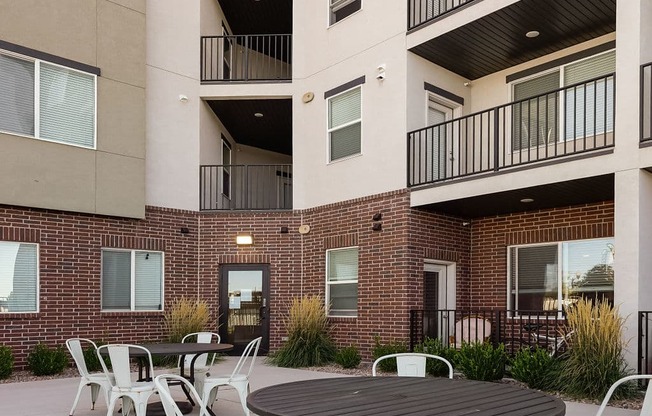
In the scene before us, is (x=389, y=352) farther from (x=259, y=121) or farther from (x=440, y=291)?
(x=259, y=121)

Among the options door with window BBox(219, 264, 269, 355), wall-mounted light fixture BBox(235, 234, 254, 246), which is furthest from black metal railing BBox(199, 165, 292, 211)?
door with window BBox(219, 264, 269, 355)

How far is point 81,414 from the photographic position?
705cm

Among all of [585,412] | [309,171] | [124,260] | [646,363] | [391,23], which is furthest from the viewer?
[309,171]

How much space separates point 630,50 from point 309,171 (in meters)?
6.76

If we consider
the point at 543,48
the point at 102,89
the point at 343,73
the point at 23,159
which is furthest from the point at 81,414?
the point at 543,48

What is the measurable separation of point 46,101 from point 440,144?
23.1ft

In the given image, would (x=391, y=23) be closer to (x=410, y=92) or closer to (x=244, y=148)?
(x=410, y=92)

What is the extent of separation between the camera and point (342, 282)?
12.1 m

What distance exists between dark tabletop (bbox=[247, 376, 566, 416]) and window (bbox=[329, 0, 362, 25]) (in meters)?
9.37

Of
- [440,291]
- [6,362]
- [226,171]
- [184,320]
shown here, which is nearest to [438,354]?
[440,291]

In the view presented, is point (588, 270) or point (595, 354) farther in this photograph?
point (588, 270)

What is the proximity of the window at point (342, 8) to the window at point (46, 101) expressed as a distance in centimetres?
494

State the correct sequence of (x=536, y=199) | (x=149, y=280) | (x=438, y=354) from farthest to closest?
(x=149, y=280) < (x=536, y=199) < (x=438, y=354)

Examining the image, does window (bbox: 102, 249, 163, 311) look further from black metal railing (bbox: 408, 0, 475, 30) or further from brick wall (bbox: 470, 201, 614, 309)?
black metal railing (bbox: 408, 0, 475, 30)
